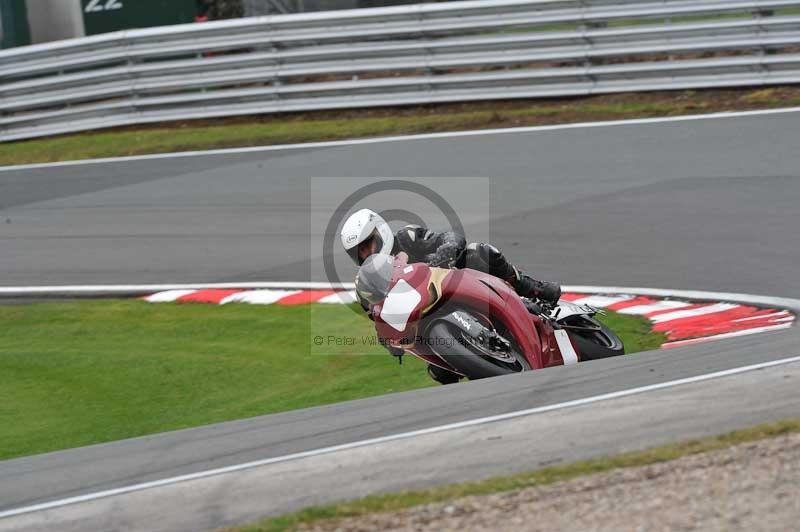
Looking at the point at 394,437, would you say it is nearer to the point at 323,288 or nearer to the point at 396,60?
the point at 323,288

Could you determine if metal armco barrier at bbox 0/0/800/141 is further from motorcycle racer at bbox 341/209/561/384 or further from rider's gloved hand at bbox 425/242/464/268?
rider's gloved hand at bbox 425/242/464/268

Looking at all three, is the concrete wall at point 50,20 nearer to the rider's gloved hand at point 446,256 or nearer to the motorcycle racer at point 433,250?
the motorcycle racer at point 433,250

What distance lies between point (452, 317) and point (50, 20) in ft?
58.7

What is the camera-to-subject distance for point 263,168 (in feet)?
45.0

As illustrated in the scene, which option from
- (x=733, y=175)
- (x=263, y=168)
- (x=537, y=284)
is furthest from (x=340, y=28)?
(x=537, y=284)

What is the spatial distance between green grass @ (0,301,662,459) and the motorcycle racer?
986 mm

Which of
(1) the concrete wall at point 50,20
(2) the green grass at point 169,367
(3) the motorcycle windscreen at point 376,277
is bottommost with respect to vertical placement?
(2) the green grass at point 169,367

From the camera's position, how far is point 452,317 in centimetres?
627

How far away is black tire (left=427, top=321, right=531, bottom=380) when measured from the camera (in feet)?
20.5

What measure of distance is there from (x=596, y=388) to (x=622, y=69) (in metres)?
9.33

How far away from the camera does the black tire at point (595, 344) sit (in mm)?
7000

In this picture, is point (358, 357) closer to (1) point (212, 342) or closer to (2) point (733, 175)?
(1) point (212, 342)

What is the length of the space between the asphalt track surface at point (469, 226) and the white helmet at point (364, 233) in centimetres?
91

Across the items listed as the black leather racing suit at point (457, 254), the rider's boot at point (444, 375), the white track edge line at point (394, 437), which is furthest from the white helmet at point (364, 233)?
the white track edge line at point (394, 437)
